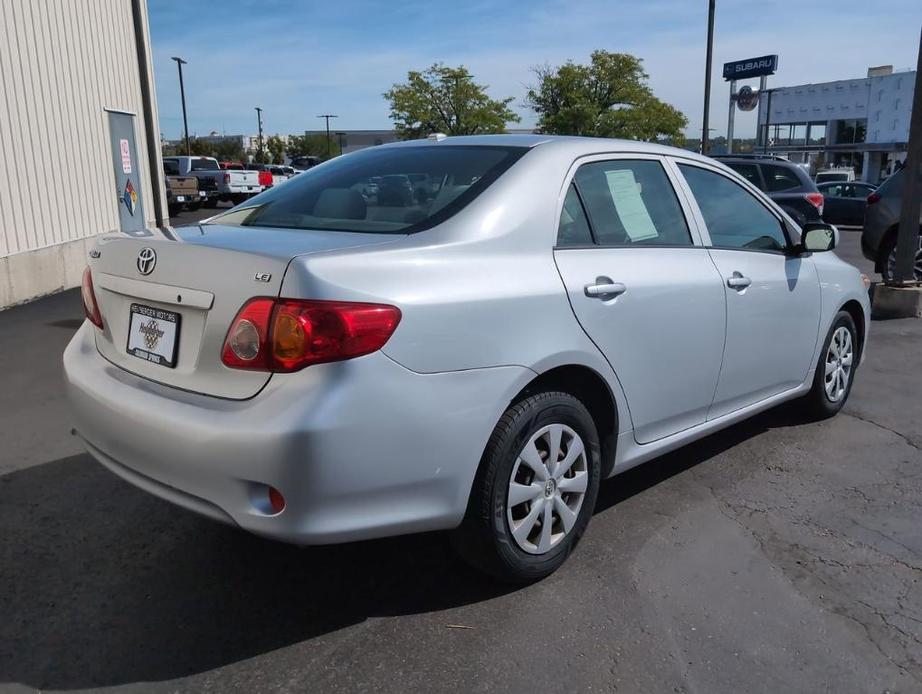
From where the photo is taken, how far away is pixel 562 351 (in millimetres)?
3018

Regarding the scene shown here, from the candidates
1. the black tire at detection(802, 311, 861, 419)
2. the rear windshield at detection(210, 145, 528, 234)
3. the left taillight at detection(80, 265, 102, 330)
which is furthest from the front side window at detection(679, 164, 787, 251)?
the left taillight at detection(80, 265, 102, 330)

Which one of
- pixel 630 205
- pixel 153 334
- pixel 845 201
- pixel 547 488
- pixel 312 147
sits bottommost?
pixel 845 201

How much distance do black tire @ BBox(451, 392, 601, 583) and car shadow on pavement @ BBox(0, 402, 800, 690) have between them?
177 mm

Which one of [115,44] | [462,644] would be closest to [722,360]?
[462,644]

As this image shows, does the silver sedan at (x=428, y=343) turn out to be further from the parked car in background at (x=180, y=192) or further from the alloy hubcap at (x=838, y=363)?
the parked car in background at (x=180, y=192)

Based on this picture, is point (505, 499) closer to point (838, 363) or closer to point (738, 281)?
point (738, 281)

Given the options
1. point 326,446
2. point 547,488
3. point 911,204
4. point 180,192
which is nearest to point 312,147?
point 180,192

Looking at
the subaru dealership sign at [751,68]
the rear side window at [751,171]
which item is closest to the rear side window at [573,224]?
the rear side window at [751,171]

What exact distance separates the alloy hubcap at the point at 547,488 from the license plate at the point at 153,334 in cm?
123

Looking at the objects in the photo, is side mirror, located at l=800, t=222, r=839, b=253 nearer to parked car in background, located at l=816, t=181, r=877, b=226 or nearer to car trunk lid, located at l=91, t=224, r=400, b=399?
car trunk lid, located at l=91, t=224, r=400, b=399

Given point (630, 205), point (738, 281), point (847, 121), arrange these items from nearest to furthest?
point (630, 205) < point (738, 281) < point (847, 121)

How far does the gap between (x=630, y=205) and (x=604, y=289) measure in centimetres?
60

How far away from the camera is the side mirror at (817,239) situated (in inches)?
179

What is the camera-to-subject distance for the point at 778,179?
14406 millimetres
